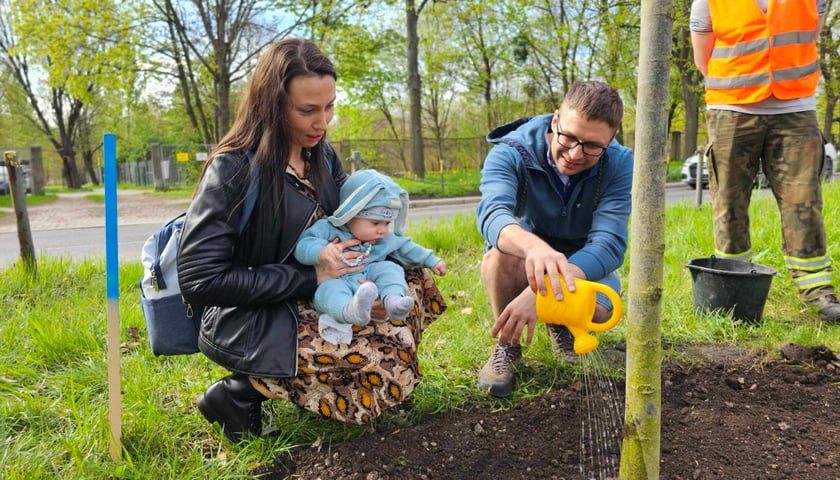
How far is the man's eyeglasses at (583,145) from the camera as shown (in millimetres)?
2105

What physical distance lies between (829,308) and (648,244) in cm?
238

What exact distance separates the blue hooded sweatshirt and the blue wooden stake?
1.27 metres

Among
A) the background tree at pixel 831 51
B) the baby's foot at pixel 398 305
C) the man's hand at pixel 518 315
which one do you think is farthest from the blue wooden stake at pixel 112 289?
the background tree at pixel 831 51

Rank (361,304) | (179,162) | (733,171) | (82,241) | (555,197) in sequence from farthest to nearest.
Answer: (179,162) → (82,241) → (733,171) → (555,197) → (361,304)

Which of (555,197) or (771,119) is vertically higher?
(771,119)

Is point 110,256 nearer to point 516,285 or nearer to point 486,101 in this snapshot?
point 516,285

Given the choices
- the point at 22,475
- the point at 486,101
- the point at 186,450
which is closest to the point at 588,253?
the point at 186,450

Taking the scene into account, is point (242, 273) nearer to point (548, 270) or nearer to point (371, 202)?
point (371, 202)

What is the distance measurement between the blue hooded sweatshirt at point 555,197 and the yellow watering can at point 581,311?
2.15ft

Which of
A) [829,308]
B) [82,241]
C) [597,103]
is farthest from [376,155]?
[597,103]

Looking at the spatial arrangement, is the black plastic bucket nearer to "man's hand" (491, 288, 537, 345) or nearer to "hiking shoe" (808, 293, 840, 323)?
"hiking shoe" (808, 293, 840, 323)

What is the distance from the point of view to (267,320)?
1799 millimetres

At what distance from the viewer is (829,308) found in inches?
115

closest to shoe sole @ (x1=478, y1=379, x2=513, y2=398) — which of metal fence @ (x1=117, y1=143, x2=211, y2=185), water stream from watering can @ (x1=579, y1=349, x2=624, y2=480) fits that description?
water stream from watering can @ (x1=579, y1=349, x2=624, y2=480)
